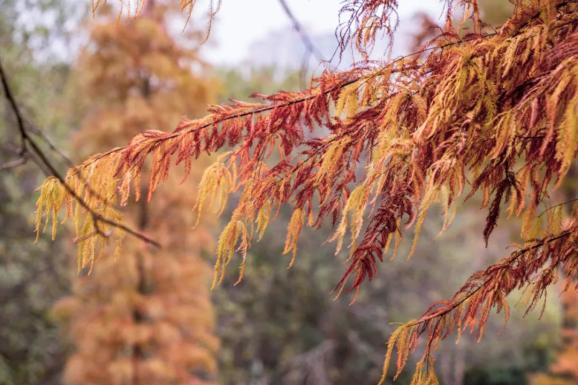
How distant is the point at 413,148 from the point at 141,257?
7546mm

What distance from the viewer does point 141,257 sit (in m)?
8.84

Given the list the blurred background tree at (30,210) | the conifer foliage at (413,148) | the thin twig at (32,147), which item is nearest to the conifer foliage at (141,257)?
the blurred background tree at (30,210)

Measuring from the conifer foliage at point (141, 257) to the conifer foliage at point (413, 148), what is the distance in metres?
6.57

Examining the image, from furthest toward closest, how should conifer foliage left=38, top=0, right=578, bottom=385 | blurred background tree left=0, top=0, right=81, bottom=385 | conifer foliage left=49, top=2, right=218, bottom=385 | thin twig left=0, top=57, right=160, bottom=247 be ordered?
blurred background tree left=0, top=0, right=81, bottom=385, conifer foliage left=49, top=2, right=218, bottom=385, conifer foliage left=38, top=0, right=578, bottom=385, thin twig left=0, top=57, right=160, bottom=247

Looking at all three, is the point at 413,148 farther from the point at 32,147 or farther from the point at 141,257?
the point at 141,257

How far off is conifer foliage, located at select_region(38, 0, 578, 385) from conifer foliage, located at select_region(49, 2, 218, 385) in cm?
657

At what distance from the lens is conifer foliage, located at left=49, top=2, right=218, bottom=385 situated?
8.58m

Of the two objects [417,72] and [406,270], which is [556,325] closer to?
[406,270]

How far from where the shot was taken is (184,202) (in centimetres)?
923

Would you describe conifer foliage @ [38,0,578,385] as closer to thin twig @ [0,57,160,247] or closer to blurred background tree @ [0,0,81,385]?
thin twig @ [0,57,160,247]

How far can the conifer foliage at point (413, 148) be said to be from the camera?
179 centimetres

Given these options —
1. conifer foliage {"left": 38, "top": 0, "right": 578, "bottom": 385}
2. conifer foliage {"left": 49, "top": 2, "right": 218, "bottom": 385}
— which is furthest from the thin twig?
conifer foliage {"left": 49, "top": 2, "right": 218, "bottom": 385}

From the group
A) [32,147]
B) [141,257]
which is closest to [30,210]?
[141,257]

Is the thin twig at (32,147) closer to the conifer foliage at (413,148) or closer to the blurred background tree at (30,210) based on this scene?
the conifer foliage at (413,148)
